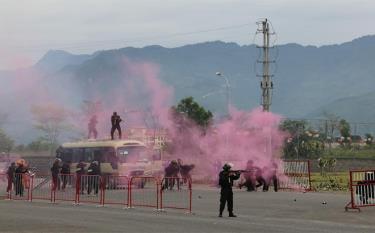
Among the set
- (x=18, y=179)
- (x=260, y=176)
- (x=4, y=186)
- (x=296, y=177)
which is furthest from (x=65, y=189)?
(x=296, y=177)

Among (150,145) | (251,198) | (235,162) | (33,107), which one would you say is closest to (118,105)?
(33,107)

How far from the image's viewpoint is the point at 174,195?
28.6m

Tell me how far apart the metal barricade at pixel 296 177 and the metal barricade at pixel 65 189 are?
11328 millimetres

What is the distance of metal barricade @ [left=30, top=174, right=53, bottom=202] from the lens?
28.2 metres

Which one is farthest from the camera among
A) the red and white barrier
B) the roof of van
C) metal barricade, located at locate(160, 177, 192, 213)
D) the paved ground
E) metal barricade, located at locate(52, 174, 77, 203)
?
the roof of van

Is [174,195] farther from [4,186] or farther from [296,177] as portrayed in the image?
[4,186]

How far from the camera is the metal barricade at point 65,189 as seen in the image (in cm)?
2620

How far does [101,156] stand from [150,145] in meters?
3.59

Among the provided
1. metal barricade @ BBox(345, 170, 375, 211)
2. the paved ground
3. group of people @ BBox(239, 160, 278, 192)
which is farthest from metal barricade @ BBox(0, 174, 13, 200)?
metal barricade @ BBox(345, 170, 375, 211)

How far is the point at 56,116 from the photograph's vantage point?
55.7 metres

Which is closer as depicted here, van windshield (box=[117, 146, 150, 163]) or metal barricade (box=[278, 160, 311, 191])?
metal barricade (box=[278, 160, 311, 191])

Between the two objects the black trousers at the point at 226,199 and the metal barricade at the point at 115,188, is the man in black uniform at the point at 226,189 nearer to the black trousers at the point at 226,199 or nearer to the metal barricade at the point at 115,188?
the black trousers at the point at 226,199

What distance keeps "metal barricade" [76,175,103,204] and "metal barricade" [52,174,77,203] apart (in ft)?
0.98

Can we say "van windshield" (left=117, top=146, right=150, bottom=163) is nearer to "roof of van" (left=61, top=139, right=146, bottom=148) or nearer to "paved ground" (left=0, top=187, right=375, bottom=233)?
Answer: "roof of van" (left=61, top=139, right=146, bottom=148)
